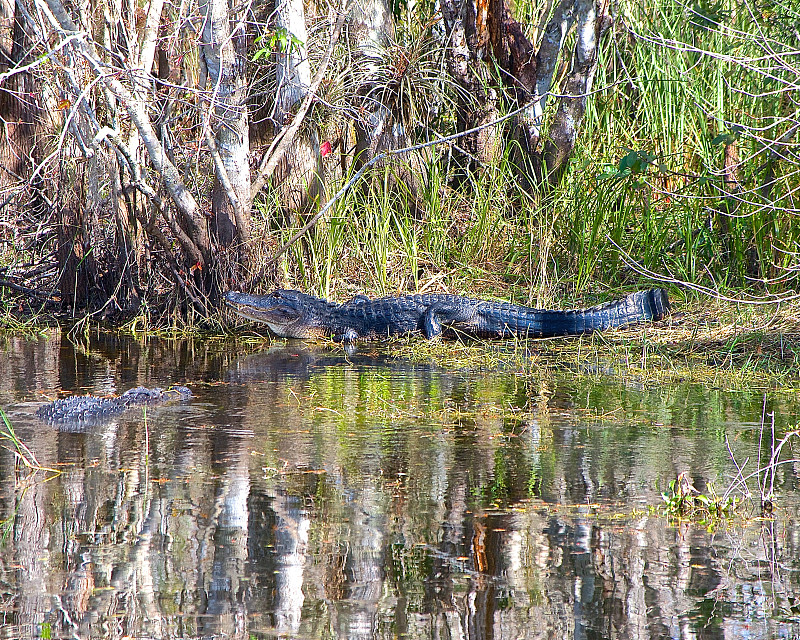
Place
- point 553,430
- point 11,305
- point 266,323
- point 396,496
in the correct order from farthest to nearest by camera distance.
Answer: point 11,305 < point 266,323 < point 553,430 < point 396,496

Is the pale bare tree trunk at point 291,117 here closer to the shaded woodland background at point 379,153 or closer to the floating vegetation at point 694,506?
the shaded woodland background at point 379,153

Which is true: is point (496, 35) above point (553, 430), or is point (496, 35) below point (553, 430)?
above

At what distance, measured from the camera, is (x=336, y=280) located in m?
8.82

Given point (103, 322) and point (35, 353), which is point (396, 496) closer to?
point (35, 353)

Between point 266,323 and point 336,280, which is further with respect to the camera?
point 336,280

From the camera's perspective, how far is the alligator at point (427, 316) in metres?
7.29

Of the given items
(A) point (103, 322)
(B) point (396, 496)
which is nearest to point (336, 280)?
(A) point (103, 322)

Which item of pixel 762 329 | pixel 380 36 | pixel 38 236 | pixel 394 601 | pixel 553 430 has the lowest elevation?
pixel 394 601

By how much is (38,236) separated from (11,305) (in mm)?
991

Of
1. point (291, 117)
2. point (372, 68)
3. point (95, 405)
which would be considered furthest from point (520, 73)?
point (95, 405)

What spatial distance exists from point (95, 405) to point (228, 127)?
3.44 m

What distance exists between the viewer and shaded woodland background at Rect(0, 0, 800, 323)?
7.43m

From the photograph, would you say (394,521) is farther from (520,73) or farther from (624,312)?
(520,73)

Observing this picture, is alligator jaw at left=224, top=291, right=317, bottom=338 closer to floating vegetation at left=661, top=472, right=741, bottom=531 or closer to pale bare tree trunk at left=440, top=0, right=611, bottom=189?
pale bare tree trunk at left=440, top=0, right=611, bottom=189
